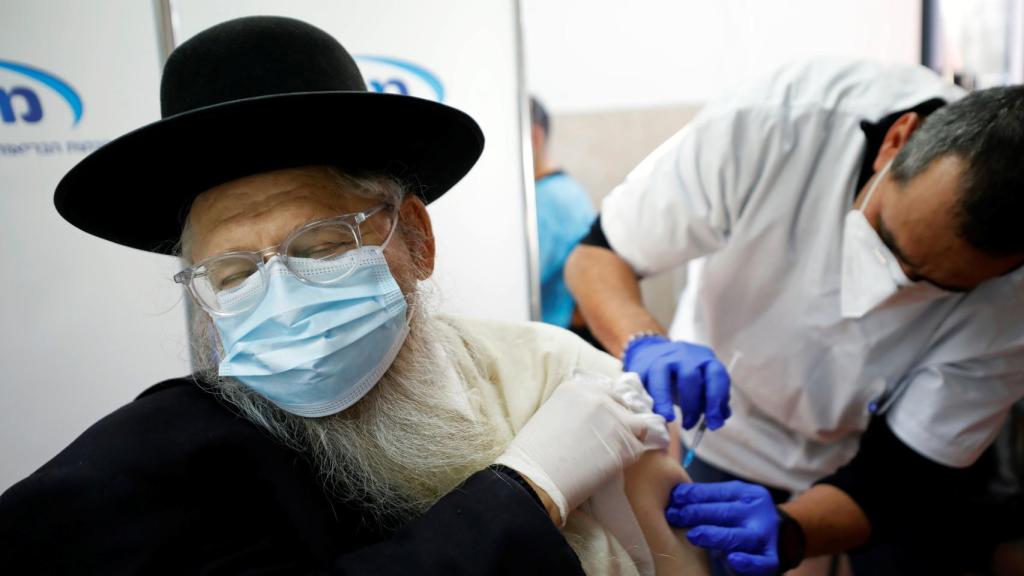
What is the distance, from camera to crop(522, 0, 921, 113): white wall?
355 centimetres

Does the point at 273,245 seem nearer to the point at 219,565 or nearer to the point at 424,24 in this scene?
the point at 219,565

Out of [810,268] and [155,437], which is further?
[810,268]

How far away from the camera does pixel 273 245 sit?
3.25ft

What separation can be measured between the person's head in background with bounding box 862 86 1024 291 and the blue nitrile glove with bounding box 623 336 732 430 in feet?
1.37

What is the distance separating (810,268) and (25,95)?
6.46ft

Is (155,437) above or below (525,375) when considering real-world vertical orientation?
above

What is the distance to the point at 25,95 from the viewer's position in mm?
1766

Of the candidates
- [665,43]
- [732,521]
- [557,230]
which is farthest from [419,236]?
[665,43]

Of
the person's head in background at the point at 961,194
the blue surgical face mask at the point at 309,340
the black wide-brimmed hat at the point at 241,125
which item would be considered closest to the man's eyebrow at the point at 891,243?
the person's head in background at the point at 961,194

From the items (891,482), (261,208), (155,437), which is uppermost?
(261,208)

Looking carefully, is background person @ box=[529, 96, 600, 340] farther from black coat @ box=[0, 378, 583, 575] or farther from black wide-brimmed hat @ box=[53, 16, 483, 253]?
black coat @ box=[0, 378, 583, 575]

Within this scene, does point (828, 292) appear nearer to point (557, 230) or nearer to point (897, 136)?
point (897, 136)

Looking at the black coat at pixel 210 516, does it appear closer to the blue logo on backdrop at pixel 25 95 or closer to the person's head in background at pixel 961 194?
the person's head in background at pixel 961 194

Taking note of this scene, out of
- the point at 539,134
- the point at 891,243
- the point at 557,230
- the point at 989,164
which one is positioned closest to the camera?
the point at 989,164
